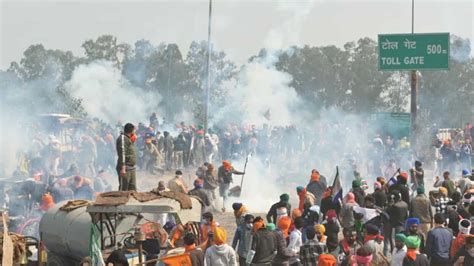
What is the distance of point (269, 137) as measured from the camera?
121 feet

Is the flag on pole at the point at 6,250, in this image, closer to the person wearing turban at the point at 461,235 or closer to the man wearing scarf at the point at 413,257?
the man wearing scarf at the point at 413,257

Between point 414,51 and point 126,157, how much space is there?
63.5 ft

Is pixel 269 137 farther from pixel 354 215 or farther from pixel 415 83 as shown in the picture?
pixel 354 215

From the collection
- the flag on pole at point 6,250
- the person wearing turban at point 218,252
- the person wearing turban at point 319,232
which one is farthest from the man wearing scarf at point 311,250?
the flag on pole at point 6,250

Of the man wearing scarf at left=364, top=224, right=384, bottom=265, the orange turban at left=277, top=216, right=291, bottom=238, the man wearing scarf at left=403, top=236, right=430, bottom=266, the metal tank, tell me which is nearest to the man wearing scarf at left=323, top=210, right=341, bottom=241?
the orange turban at left=277, top=216, right=291, bottom=238

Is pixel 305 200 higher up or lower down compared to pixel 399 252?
higher up

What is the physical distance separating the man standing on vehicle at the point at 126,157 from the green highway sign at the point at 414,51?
1885 cm

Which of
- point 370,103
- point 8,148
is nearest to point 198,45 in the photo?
point 370,103

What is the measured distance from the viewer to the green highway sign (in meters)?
32.0

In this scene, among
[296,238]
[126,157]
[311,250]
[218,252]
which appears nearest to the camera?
[218,252]

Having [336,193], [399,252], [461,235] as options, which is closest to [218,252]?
[399,252]

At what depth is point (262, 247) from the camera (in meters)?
12.8

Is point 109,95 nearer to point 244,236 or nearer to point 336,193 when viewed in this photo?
point 336,193

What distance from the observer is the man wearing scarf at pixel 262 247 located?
12766 millimetres
